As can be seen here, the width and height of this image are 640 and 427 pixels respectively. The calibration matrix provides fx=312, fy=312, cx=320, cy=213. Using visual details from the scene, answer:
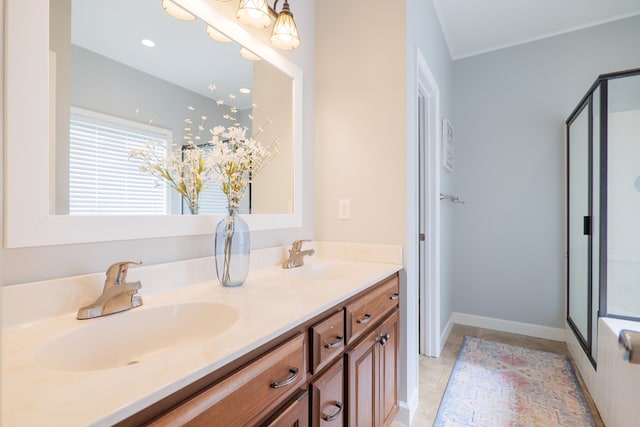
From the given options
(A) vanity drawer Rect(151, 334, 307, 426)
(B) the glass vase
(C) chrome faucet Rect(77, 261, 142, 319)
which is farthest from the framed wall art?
(C) chrome faucet Rect(77, 261, 142, 319)

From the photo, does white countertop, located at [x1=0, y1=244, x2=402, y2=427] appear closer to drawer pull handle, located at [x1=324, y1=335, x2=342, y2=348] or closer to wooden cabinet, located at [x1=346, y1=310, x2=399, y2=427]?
drawer pull handle, located at [x1=324, y1=335, x2=342, y2=348]

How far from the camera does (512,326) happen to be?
2916 mm

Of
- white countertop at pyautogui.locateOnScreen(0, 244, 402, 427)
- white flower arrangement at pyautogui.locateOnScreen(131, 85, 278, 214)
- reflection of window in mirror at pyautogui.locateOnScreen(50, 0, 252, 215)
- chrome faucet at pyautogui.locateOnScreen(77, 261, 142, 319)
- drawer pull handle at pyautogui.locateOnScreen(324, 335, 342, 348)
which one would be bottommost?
drawer pull handle at pyautogui.locateOnScreen(324, 335, 342, 348)

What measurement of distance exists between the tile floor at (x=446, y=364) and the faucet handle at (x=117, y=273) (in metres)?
1.56

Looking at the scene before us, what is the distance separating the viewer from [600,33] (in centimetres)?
261

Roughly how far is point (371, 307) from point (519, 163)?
2431mm

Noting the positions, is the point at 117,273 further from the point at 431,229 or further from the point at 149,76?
the point at 431,229

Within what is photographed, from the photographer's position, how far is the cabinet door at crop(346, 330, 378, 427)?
1.14m

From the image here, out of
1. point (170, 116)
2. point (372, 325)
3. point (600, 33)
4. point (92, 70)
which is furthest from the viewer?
point (600, 33)

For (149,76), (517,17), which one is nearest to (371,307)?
(149,76)

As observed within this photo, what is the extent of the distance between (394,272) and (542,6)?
247 cm

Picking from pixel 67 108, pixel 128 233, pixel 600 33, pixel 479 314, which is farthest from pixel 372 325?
pixel 600 33

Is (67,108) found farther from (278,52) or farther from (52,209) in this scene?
(278,52)

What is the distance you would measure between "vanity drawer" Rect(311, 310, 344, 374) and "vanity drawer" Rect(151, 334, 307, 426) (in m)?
0.05
